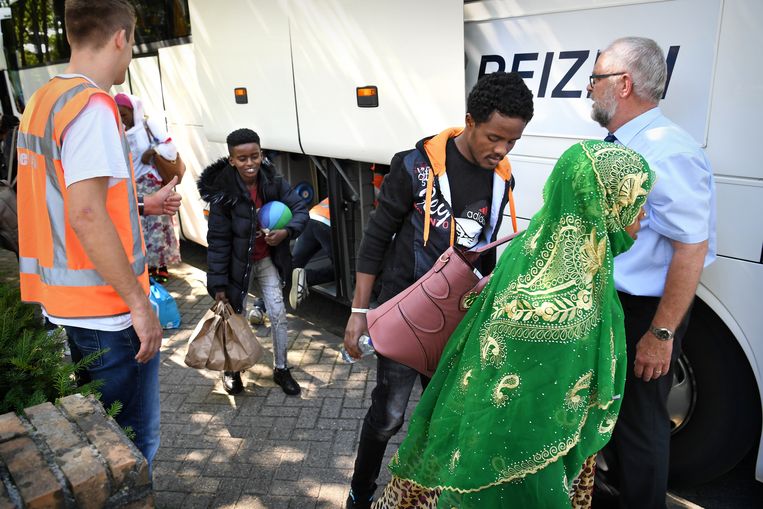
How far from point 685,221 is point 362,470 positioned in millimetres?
1685

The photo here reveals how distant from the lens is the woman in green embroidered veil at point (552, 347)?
1704 millimetres

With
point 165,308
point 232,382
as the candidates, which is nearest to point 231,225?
point 232,382

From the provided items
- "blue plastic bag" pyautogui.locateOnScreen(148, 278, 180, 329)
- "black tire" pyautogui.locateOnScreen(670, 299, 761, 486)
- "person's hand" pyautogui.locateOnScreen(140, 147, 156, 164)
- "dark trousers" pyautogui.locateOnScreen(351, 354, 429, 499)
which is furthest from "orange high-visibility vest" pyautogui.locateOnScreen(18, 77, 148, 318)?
"person's hand" pyautogui.locateOnScreen(140, 147, 156, 164)

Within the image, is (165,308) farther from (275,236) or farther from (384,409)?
(384,409)

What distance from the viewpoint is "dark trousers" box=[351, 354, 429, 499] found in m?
2.56

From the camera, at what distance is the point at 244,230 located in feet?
12.4

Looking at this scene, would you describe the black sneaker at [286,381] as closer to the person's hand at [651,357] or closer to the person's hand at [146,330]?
the person's hand at [146,330]

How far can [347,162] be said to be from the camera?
4668 mm

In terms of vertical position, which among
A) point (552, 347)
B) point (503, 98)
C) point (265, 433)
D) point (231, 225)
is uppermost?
point (503, 98)

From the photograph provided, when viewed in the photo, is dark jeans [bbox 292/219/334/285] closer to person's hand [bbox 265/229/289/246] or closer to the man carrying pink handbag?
person's hand [bbox 265/229/289/246]

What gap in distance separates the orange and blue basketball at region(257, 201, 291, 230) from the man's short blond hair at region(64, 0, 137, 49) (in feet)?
5.90

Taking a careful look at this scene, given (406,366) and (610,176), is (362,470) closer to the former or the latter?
(406,366)

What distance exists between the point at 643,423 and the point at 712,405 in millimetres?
701

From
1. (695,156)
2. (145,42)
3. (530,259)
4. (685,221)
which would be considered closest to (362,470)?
(530,259)
